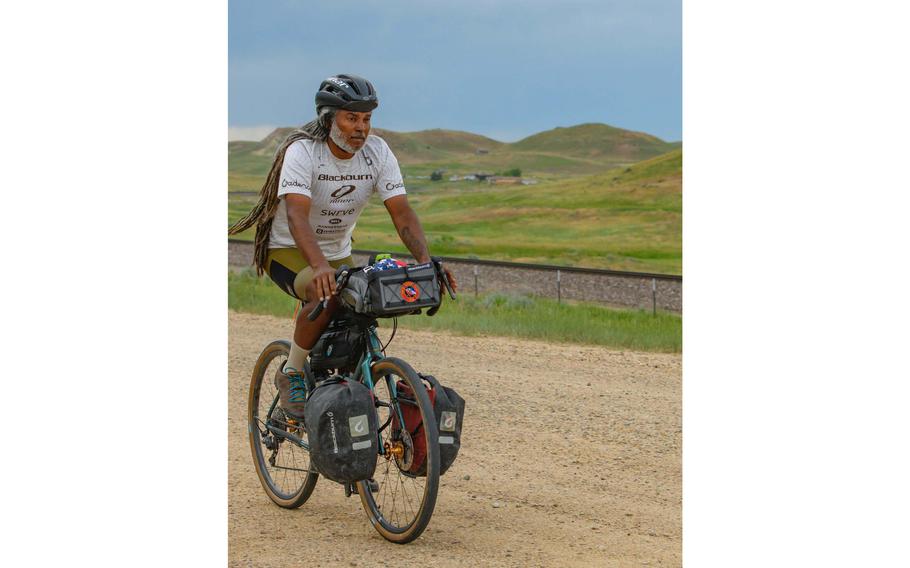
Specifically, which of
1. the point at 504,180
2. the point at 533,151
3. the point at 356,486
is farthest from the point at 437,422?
the point at 533,151

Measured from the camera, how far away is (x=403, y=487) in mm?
5277

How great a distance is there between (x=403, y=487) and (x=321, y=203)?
1.36 metres

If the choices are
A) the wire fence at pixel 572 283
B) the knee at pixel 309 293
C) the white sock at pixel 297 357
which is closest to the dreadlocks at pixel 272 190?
the knee at pixel 309 293

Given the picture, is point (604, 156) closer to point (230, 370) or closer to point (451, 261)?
point (451, 261)

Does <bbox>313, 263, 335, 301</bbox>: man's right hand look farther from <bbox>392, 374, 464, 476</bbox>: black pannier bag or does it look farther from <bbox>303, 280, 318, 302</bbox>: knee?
<bbox>392, 374, 464, 476</bbox>: black pannier bag

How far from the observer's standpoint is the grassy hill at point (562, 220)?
74.6ft

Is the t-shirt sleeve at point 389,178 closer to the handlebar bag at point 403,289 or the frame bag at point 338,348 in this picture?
the handlebar bag at point 403,289

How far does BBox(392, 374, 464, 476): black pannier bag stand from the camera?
4.99 meters

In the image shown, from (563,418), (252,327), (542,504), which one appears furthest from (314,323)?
(252,327)

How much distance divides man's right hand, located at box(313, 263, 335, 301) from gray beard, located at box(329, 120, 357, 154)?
565 millimetres

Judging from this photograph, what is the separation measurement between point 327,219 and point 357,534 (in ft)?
4.90

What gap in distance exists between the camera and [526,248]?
1012 inches

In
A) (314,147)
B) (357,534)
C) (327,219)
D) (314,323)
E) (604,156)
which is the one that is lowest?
(357,534)

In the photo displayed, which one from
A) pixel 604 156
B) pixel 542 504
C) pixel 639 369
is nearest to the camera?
pixel 542 504
